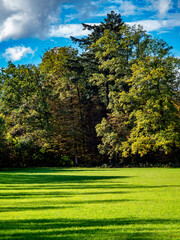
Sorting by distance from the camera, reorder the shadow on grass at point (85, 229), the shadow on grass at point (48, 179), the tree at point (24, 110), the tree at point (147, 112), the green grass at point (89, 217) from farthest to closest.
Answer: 1. the tree at point (24, 110)
2. the tree at point (147, 112)
3. the shadow on grass at point (48, 179)
4. the green grass at point (89, 217)
5. the shadow on grass at point (85, 229)

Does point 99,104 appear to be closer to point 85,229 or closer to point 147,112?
point 147,112

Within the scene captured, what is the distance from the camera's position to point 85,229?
570cm

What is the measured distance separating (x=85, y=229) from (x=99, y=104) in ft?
129

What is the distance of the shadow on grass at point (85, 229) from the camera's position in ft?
17.3

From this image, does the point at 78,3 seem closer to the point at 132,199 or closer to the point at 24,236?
the point at 132,199

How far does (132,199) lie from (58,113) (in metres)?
32.0

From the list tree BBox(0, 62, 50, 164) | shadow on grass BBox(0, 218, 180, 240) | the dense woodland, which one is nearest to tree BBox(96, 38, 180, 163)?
the dense woodland

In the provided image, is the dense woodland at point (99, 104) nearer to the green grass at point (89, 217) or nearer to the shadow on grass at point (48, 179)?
the shadow on grass at point (48, 179)

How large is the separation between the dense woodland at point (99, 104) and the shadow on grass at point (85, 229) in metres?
26.4

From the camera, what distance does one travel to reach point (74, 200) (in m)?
9.19

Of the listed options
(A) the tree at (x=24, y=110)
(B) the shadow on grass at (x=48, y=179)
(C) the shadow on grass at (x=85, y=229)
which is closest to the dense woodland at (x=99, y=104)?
(A) the tree at (x=24, y=110)

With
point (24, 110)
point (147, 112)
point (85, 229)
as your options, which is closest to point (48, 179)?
point (85, 229)

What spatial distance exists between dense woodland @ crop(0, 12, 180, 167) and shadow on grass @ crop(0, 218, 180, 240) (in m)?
26.4

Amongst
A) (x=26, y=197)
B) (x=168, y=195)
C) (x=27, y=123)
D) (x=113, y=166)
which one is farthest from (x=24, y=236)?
(x=27, y=123)
